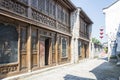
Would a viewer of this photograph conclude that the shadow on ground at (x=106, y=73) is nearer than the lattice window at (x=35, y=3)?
Yes

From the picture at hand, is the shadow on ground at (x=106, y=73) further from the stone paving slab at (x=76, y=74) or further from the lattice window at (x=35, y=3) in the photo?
the lattice window at (x=35, y=3)

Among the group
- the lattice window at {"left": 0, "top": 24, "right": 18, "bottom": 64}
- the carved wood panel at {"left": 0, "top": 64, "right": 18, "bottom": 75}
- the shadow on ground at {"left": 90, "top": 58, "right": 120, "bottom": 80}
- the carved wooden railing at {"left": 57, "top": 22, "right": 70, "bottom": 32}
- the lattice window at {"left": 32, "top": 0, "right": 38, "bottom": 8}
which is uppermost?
the lattice window at {"left": 32, "top": 0, "right": 38, "bottom": 8}

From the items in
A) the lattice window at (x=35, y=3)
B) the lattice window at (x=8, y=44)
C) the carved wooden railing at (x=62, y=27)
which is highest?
the lattice window at (x=35, y=3)

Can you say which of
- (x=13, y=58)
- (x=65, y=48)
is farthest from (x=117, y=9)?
(x=13, y=58)

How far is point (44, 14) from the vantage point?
1391 cm

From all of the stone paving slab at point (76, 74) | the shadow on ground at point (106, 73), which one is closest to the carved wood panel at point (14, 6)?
the stone paving slab at point (76, 74)

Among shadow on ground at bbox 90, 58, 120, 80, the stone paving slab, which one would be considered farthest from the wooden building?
shadow on ground at bbox 90, 58, 120, 80

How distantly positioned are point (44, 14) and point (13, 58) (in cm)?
467

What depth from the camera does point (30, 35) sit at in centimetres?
1165

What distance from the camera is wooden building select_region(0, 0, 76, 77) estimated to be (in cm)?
962

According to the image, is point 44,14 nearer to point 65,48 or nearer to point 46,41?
point 46,41

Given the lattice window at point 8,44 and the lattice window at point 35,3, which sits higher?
the lattice window at point 35,3

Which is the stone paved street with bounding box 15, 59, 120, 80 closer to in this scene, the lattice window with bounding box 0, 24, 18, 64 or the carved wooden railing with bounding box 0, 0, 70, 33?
the lattice window with bounding box 0, 24, 18, 64

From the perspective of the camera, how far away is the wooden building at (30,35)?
962 centimetres
